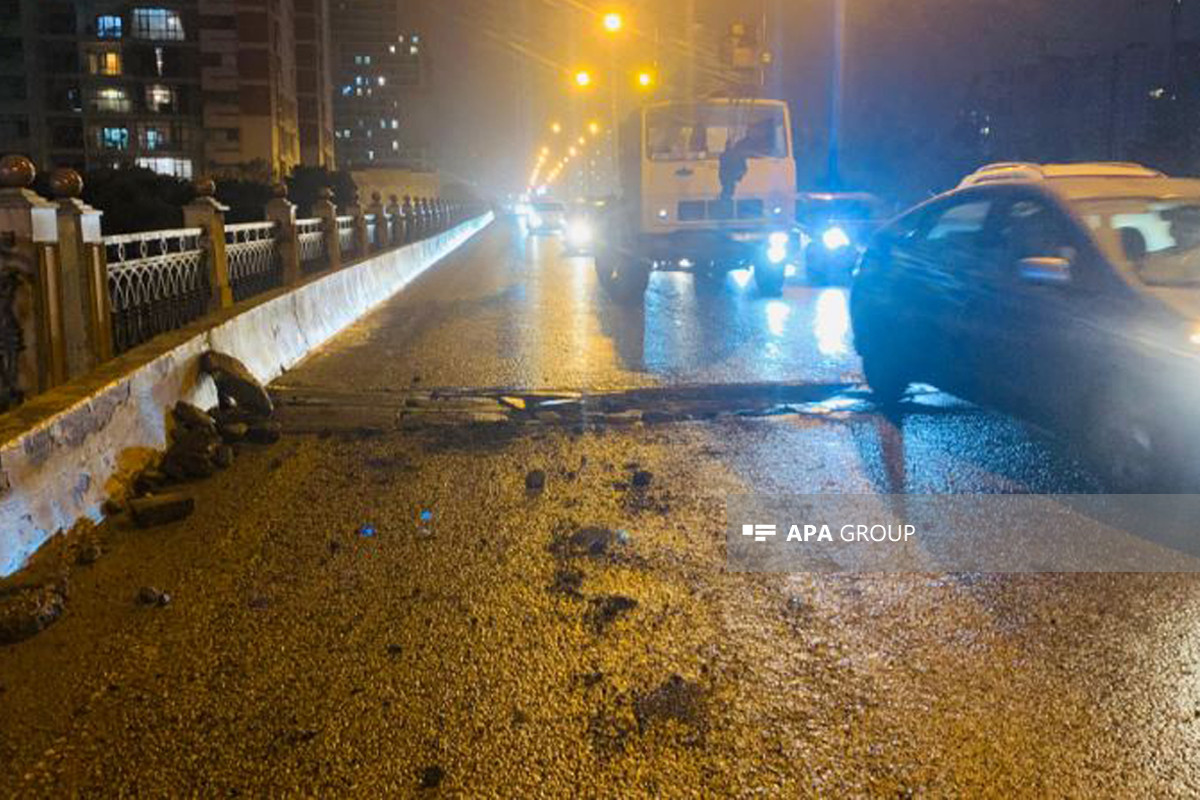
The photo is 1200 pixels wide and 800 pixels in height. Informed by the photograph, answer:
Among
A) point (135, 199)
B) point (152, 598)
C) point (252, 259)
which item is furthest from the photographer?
point (135, 199)

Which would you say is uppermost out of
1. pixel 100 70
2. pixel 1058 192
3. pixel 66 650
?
pixel 100 70

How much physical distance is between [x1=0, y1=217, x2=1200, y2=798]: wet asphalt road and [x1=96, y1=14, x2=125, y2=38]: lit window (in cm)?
9106

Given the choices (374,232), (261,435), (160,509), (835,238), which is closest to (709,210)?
(835,238)

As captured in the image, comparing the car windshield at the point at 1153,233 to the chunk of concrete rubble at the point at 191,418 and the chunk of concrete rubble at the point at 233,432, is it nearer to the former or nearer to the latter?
the chunk of concrete rubble at the point at 233,432

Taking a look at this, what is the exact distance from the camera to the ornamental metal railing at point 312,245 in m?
17.0

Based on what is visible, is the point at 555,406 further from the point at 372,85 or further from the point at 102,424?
the point at 372,85

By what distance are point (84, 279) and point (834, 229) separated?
56.8 feet

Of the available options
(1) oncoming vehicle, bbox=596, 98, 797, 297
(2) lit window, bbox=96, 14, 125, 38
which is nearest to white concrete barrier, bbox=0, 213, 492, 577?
(1) oncoming vehicle, bbox=596, 98, 797, 297

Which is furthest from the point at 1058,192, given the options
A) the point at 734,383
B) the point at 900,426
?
the point at 734,383

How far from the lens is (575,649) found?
4.11 m

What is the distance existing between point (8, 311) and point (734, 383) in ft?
19.0

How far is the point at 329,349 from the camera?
12766 millimetres

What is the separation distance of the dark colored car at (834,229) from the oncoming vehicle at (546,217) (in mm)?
32229

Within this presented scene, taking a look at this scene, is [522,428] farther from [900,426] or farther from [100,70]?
[100,70]
